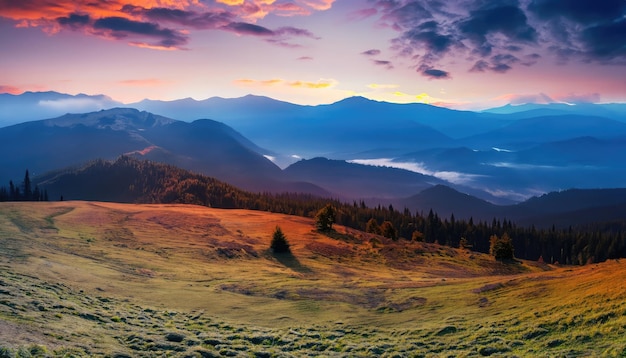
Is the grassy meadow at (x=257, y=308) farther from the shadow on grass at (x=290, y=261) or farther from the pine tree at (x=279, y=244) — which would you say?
the pine tree at (x=279, y=244)

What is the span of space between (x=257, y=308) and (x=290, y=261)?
31.3 meters

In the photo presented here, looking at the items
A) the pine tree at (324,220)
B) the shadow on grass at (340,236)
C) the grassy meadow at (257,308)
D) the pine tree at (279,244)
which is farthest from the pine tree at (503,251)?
the pine tree at (279,244)

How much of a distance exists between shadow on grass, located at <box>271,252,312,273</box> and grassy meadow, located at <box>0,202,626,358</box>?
107 cm

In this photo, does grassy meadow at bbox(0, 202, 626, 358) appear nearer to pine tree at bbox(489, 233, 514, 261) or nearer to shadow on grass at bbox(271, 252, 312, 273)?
shadow on grass at bbox(271, 252, 312, 273)

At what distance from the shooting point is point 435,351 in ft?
77.7

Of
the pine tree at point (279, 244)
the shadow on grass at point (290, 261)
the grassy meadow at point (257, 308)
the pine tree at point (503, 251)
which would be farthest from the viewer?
the pine tree at point (503, 251)

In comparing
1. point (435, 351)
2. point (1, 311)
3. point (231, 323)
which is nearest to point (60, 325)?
point (1, 311)

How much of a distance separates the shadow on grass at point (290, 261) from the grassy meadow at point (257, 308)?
1071 millimetres

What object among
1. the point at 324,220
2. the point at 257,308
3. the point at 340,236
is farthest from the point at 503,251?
the point at 257,308

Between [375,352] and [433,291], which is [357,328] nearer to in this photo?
[375,352]

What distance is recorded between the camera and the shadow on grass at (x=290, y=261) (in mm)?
60534

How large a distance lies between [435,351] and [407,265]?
48993mm

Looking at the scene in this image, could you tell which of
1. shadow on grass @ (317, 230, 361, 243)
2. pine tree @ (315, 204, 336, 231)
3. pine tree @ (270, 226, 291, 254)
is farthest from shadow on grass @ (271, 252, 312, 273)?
pine tree @ (315, 204, 336, 231)

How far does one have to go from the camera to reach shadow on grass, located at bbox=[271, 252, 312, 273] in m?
60.5
